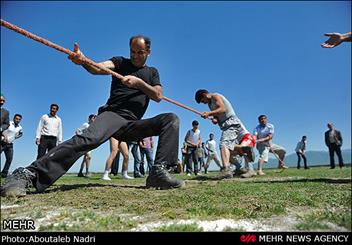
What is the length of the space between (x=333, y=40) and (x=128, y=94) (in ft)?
11.9

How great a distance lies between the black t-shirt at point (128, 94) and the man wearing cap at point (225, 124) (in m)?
2.97

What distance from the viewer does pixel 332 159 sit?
16406 mm

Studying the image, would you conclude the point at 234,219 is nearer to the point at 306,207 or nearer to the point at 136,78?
the point at 306,207

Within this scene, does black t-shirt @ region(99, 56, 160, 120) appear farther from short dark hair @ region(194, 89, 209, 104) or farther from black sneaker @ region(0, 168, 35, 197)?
short dark hair @ region(194, 89, 209, 104)

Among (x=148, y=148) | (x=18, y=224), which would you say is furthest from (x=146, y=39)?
(x=148, y=148)

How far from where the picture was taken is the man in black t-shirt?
13.0 feet

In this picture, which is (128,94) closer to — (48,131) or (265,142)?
(48,131)

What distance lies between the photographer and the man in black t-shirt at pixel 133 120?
3.95 metres

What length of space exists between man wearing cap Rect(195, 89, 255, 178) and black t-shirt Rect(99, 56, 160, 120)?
2967 millimetres

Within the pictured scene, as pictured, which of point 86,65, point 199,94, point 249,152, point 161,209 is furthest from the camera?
point 249,152

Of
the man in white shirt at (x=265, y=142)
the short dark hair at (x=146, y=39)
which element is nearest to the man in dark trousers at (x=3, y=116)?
the short dark hair at (x=146, y=39)

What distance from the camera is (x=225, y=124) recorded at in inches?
303

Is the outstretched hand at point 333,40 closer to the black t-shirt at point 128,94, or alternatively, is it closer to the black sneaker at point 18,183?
the black t-shirt at point 128,94

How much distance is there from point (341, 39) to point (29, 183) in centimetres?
525
